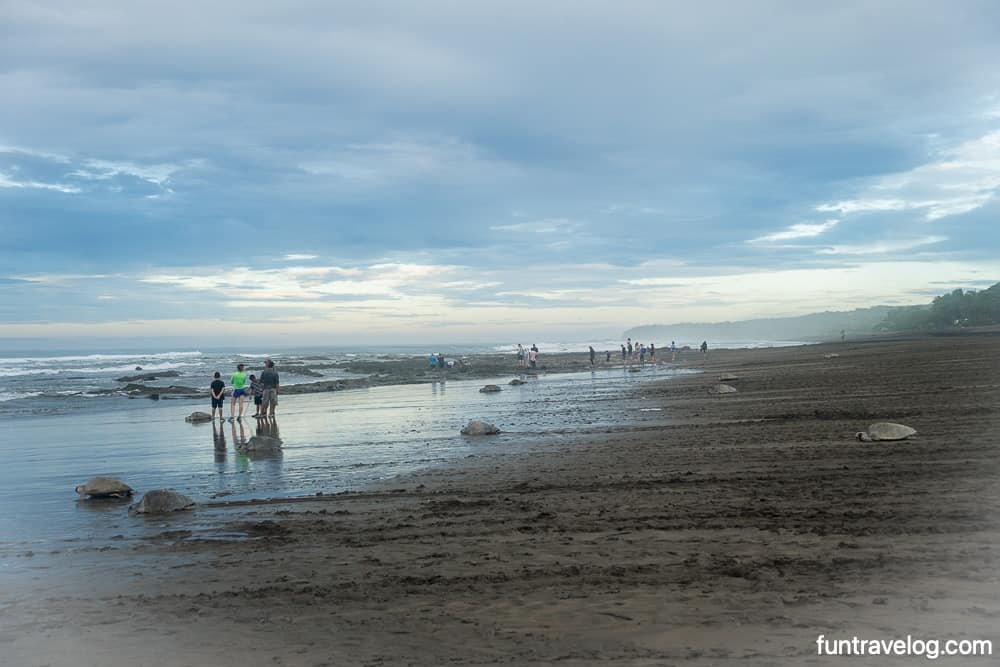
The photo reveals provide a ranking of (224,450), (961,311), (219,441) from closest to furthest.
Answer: (224,450) → (219,441) → (961,311)

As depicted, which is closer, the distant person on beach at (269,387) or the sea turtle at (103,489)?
the sea turtle at (103,489)

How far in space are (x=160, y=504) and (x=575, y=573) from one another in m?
7.42

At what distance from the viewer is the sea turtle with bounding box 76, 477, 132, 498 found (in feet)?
41.6

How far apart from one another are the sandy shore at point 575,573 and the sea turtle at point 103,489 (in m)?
3.16

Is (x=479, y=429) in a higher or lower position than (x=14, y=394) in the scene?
lower

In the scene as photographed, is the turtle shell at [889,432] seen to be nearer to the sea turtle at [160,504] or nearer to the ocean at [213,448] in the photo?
the ocean at [213,448]

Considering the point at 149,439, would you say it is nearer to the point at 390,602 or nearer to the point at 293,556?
the point at 293,556

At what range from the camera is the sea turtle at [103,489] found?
12672mm

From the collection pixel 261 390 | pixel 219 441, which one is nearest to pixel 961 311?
pixel 261 390

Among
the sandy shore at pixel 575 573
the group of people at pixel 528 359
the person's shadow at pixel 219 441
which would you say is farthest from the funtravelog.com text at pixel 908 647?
the group of people at pixel 528 359

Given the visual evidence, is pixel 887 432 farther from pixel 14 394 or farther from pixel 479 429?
pixel 14 394

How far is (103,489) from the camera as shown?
12.7 metres

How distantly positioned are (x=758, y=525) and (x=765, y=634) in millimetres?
3271

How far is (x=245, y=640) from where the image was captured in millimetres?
5914
